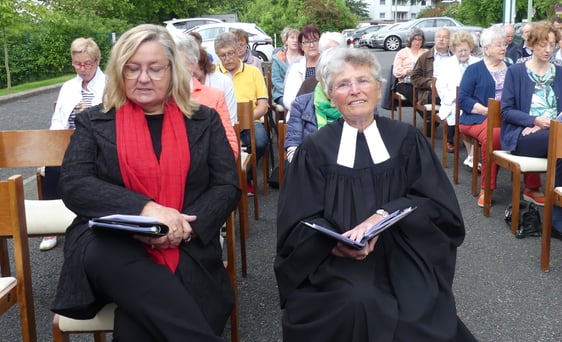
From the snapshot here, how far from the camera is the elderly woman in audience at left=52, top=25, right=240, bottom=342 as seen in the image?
8.79 feet

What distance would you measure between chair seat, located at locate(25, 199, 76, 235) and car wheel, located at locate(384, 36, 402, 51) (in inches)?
1270

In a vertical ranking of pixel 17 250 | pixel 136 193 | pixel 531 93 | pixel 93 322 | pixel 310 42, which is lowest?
pixel 93 322

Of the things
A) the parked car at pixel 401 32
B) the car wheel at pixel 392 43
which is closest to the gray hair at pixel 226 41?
the parked car at pixel 401 32

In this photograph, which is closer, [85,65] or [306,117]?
[306,117]

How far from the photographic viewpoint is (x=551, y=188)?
4438mm

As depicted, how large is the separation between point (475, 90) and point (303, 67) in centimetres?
182

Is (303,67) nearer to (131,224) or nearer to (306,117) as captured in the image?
(306,117)

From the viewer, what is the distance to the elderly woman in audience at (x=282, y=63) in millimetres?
8766

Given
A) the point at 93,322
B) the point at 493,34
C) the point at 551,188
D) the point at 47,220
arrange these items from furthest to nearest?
1. the point at 493,34
2. the point at 551,188
3. the point at 47,220
4. the point at 93,322

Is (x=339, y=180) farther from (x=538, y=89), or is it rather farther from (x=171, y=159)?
(x=538, y=89)

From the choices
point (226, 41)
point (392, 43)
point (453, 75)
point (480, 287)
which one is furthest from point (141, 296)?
point (392, 43)

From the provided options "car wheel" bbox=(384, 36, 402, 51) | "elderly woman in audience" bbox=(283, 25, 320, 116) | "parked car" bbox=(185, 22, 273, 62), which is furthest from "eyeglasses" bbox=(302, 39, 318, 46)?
"car wheel" bbox=(384, 36, 402, 51)

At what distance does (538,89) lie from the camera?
5.57 metres

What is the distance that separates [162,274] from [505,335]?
2.02m
